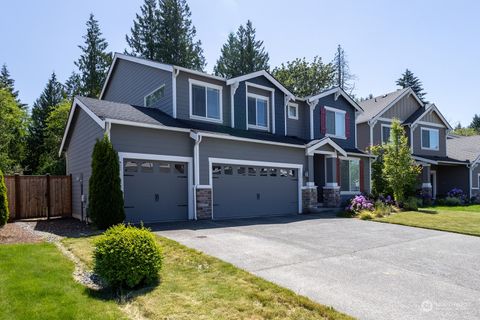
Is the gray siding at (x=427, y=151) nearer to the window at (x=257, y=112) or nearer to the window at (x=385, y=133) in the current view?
the window at (x=385, y=133)

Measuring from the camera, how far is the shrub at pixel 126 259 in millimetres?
5422

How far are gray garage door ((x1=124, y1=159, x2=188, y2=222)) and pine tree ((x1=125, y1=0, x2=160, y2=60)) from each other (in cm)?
2375

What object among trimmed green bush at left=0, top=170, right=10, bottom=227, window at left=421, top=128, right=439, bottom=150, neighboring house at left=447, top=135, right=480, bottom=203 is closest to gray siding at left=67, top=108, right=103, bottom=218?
trimmed green bush at left=0, top=170, right=10, bottom=227

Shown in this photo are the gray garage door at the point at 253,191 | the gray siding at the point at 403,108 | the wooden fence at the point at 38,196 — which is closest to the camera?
the wooden fence at the point at 38,196

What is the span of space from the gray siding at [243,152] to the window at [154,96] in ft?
13.1

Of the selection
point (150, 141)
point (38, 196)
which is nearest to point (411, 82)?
point (150, 141)

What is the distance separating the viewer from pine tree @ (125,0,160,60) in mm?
33844

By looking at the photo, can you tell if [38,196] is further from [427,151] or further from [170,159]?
[427,151]

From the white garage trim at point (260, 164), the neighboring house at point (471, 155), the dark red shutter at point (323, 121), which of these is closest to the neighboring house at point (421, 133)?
the neighboring house at point (471, 155)

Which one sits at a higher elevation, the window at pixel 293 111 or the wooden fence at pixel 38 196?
the window at pixel 293 111

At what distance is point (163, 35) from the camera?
33844mm

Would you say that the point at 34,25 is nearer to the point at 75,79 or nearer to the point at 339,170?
the point at 339,170

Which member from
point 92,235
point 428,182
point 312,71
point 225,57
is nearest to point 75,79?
point 225,57

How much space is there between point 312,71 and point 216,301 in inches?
1448
